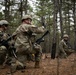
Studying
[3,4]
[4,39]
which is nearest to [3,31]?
[4,39]

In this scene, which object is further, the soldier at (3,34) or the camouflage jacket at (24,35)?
the soldier at (3,34)

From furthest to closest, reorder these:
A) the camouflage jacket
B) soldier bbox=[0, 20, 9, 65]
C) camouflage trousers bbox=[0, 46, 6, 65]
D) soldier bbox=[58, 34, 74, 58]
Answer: soldier bbox=[58, 34, 74, 58], camouflage trousers bbox=[0, 46, 6, 65], soldier bbox=[0, 20, 9, 65], the camouflage jacket

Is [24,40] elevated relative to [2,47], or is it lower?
elevated

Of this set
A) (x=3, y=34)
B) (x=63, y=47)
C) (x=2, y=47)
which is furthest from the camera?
(x=63, y=47)

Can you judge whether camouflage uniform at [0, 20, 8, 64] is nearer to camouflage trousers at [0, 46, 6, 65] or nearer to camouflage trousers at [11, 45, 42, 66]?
camouflage trousers at [0, 46, 6, 65]

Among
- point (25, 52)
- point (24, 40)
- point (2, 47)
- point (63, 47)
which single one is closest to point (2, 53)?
point (2, 47)

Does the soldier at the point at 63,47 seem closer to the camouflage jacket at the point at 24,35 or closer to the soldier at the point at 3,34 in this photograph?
the soldier at the point at 3,34

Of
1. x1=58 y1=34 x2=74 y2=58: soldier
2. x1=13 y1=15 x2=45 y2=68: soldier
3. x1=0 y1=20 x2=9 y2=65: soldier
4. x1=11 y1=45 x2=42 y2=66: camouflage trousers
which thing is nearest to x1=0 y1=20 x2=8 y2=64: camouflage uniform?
x1=0 y1=20 x2=9 y2=65: soldier

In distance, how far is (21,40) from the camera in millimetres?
6250

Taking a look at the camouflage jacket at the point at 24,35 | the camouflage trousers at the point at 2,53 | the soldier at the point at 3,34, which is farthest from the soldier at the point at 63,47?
the camouflage jacket at the point at 24,35

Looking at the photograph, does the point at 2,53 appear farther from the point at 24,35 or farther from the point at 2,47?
the point at 24,35

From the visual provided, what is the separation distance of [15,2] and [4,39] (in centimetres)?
1327

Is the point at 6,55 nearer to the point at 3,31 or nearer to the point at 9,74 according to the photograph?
the point at 3,31

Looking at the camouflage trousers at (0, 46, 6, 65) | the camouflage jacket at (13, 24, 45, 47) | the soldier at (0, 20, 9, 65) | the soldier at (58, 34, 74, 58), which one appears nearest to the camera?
the camouflage jacket at (13, 24, 45, 47)
